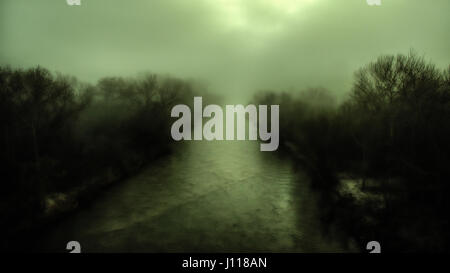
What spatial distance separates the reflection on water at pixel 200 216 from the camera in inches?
437

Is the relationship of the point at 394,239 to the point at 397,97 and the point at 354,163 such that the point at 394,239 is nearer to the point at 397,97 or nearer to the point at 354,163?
the point at 397,97

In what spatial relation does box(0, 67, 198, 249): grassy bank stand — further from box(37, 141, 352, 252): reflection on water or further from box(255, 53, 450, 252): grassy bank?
box(255, 53, 450, 252): grassy bank

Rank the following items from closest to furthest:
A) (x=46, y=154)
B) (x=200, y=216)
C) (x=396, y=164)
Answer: (x=200, y=216) → (x=396, y=164) → (x=46, y=154)

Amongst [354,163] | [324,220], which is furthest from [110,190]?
[354,163]

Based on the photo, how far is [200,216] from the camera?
45.1 ft

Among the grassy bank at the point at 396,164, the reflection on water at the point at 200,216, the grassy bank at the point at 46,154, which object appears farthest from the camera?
the grassy bank at the point at 46,154

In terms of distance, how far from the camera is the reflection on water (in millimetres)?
11102

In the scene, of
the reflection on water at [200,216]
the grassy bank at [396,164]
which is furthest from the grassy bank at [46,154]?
the grassy bank at [396,164]

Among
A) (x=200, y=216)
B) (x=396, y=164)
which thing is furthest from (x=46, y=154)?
(x=396, y=164)

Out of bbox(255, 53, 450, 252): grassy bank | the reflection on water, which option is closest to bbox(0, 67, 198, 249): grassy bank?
the reflection on water

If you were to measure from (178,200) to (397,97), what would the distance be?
572 inches

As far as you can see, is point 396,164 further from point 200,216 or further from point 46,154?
point 46,154

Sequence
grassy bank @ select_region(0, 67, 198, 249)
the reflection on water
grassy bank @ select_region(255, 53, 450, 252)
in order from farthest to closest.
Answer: grassy bank @ select_region(0, 67, 198, 249) < the reflection on water < grassy bank @ select_region(255, 53, 450, 252)

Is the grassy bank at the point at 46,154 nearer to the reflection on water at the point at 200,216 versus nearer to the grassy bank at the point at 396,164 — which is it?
the reflection on water at the point at 200,216
